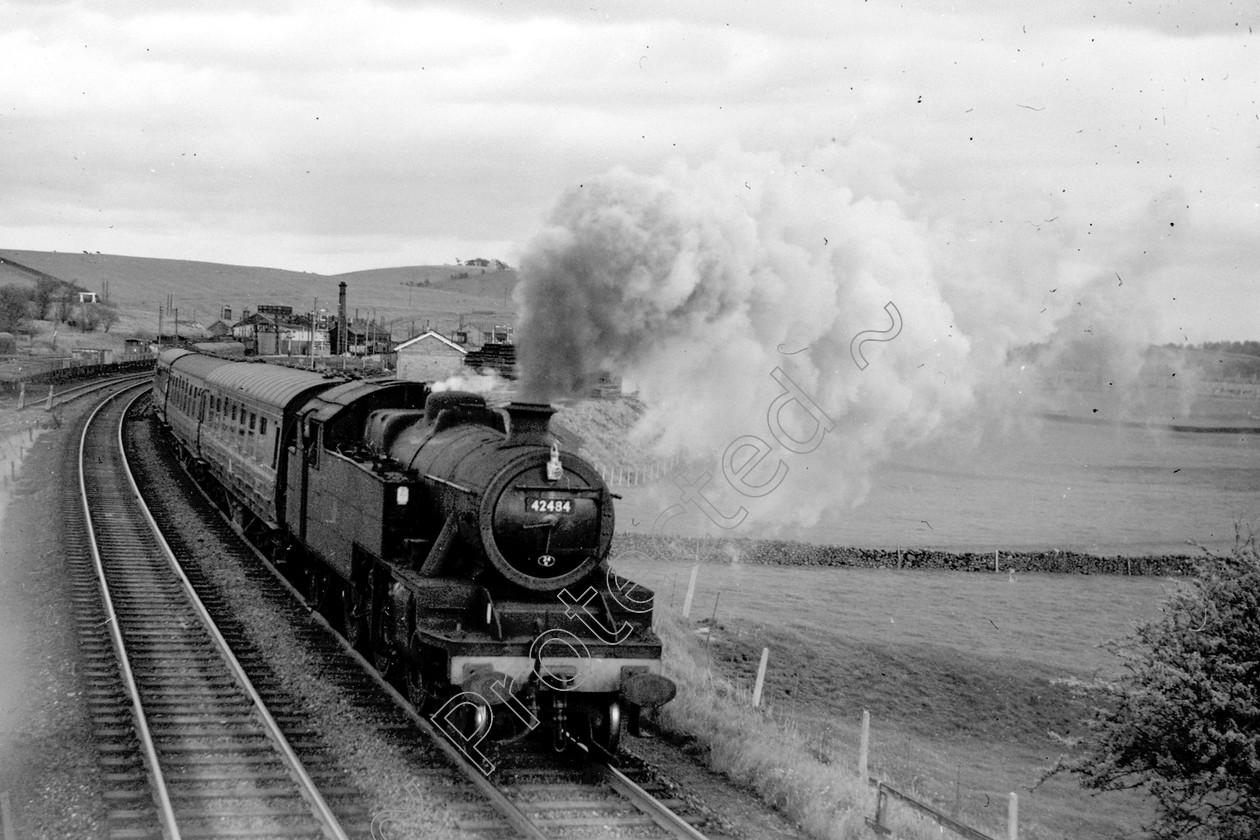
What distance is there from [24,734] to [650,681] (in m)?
5.93

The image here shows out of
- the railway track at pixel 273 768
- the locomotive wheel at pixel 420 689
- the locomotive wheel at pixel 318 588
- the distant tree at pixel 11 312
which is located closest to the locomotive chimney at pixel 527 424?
the locomotive wheel at pixel 420 689

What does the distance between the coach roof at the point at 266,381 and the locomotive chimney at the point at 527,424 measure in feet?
21.5

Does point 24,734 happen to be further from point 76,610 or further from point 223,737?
point 76,610

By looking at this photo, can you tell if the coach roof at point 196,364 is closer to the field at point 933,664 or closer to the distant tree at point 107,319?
the field at point 933,664

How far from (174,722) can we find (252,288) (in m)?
166

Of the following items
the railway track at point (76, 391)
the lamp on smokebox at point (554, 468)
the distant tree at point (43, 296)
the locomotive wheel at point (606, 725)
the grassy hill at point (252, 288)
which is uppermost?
the grassy hill at point (252, 288)

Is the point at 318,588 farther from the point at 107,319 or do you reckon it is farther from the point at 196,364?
the point at 107,319

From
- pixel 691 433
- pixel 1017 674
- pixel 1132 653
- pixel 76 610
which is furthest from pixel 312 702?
pixel 691 433

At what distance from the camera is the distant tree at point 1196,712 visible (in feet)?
41.4

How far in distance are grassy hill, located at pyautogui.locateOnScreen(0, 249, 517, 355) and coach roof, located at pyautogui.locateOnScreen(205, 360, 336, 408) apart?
3780 inches

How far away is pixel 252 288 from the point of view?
16650 cm

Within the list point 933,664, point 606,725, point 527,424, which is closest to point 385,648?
point 606,725

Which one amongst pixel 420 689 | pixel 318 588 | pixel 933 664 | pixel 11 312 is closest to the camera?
pixel 420 689

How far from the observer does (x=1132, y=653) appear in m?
14.3
